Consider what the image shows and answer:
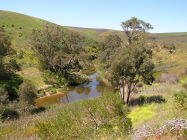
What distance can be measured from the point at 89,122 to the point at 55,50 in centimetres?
4109

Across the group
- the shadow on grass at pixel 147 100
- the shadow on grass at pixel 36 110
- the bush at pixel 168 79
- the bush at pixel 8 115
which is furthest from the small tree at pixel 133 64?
the bush at pixel 168 79

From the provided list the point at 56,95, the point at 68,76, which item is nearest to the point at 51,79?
the point at 68,76

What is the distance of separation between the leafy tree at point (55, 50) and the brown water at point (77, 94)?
258 inches

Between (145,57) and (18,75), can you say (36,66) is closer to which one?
(18,75)

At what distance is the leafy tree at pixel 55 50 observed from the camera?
53.5 meters

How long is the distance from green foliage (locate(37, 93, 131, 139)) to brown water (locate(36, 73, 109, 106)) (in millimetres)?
21675

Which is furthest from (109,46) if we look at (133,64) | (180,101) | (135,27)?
(180,101)

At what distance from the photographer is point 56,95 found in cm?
4312

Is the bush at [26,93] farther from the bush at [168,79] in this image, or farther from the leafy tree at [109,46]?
the leafy tree at [109,46]

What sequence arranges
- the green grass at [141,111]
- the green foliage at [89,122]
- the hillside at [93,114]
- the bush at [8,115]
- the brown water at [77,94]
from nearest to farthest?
1. the green foliage at [89,122]
2. the hillside at [93,114]
3. the green grass at [141,111]
4. the bush at [8,115]
5. the brown water at [77,94]

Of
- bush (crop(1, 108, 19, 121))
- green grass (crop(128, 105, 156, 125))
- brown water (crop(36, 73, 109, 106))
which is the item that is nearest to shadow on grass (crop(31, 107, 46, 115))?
bush (crop(1, 108, 19, 121))

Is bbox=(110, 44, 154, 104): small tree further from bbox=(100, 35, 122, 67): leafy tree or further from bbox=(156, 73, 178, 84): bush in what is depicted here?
bbox=(100, 35, 122, 67): leafy tree

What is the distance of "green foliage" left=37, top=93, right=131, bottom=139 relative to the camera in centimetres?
1209

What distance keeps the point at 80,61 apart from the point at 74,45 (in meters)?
7.29
